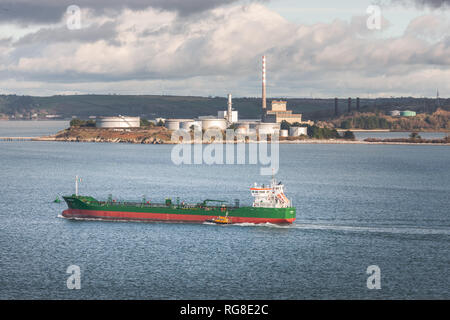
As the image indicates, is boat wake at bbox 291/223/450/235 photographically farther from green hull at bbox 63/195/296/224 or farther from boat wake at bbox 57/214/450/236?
green hull at bbox 63/195/296/224

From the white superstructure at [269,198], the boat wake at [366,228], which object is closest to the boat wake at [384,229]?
the boat wake at [366,228]

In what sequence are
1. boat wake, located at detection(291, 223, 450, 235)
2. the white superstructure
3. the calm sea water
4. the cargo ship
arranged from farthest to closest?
1. the white superstructure
2. the cargo ship
3. boat wake, located at detection(291, 223, 450, 235)
4. the calm sea water

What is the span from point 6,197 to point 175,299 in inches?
2001

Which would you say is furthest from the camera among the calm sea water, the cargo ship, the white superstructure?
the white superstructure

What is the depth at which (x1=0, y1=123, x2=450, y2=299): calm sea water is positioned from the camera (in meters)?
43.2

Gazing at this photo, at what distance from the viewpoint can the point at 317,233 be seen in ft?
197

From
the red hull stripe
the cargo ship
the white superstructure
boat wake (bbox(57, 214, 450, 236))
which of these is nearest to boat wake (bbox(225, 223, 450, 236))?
boat wake (bbox(57, 214, 450, 236))

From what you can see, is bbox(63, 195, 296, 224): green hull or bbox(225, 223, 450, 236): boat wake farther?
bbox(63, 195, 296, 224): green hull

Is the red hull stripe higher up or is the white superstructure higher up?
the white superstructure

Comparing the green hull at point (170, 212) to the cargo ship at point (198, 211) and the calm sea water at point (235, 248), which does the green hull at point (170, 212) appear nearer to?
the cargo ship at point (198, 211)

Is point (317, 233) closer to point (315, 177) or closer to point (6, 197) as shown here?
point (6, 197)

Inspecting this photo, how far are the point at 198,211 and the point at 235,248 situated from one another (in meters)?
11.8

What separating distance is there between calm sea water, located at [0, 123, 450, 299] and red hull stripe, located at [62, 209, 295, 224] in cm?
94

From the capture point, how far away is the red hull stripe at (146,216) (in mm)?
63763
